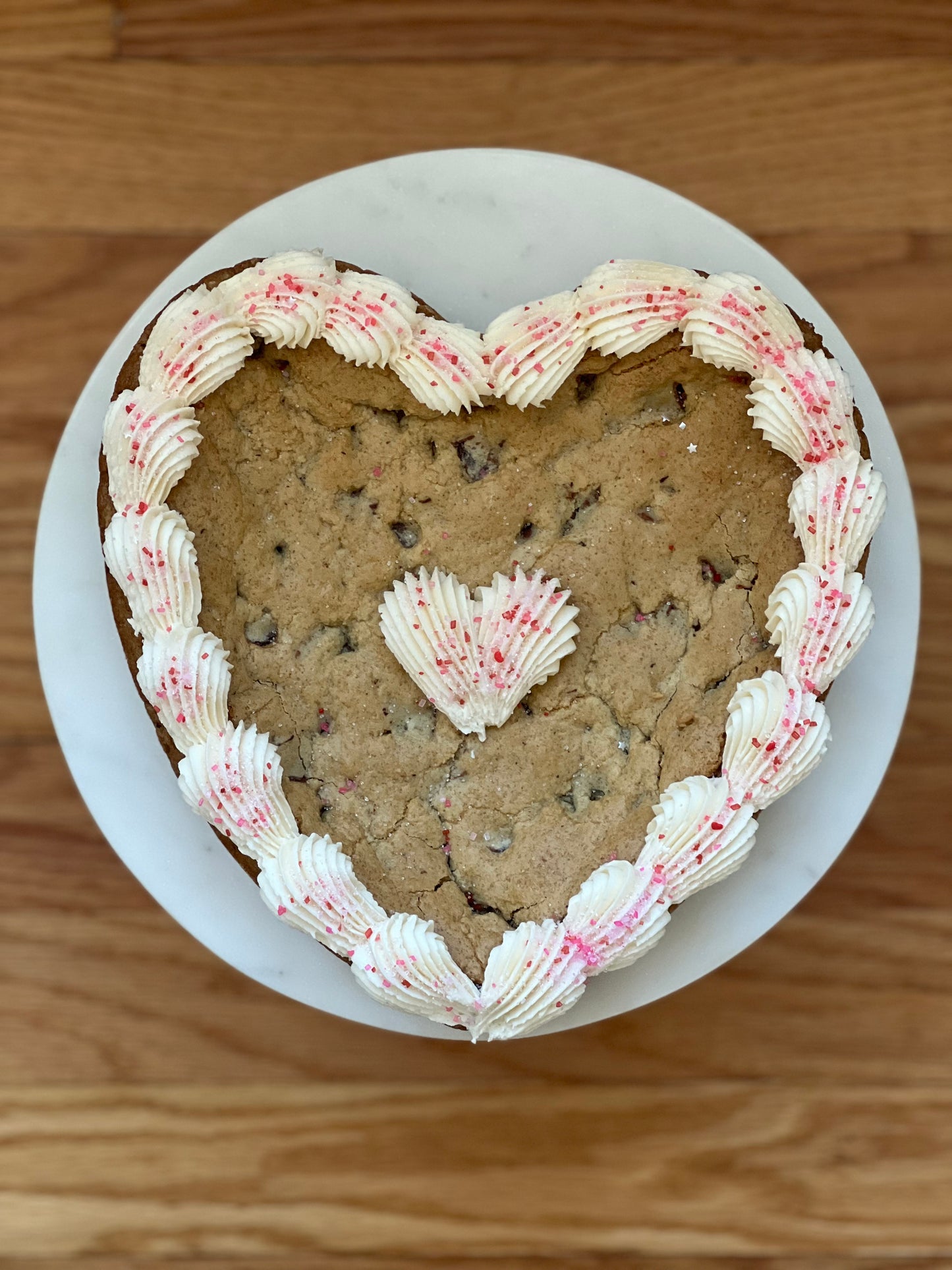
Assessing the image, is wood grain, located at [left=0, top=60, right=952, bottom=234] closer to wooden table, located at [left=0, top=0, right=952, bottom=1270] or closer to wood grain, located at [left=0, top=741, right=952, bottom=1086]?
wooden table, located at [left=0, top=0, right=952, bottom=1270]

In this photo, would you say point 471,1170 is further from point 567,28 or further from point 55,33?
point 55,33

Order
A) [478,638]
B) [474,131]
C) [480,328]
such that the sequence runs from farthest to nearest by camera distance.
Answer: [474,131]
[480,328]
[478,638]

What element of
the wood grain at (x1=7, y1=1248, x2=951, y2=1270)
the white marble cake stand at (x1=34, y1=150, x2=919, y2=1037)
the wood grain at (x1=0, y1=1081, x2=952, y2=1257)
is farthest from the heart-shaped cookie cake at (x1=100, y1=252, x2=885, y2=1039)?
the wood grain at (x1=7, y1=1248, x2=951, y2=1270)

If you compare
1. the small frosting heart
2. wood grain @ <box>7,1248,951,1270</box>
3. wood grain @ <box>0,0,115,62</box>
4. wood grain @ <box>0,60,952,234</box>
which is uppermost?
wood grain @ <box>0,0,115,62</box>

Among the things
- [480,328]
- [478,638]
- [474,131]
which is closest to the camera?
[478,638]

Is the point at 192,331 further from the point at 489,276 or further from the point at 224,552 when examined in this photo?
the point at 489,276

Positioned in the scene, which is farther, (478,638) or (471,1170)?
(471,1170)

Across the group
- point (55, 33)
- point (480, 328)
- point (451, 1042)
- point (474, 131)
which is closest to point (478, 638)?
point (480, 328)
